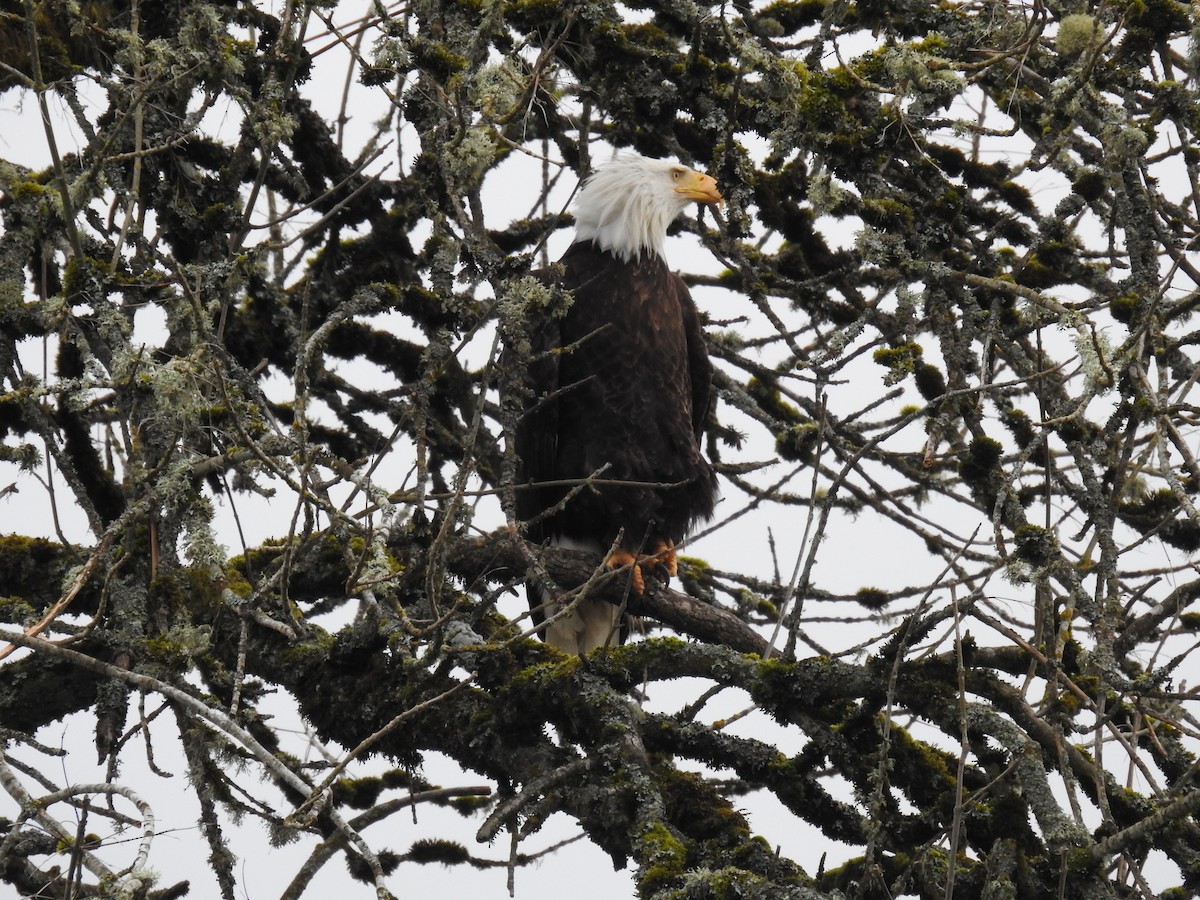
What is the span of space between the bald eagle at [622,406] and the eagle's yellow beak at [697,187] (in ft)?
0.78

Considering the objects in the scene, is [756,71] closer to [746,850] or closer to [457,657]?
[457,657]

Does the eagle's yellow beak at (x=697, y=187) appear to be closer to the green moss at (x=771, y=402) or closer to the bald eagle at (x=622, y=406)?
the bald eagle at (x=622, y=406)

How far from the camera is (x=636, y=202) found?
18.0 ft

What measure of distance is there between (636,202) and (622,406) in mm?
1047

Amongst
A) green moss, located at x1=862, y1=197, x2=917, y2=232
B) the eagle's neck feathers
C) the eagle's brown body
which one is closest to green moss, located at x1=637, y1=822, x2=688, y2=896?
green moss, located at x1=862, y1=197, x2=917, y2=232

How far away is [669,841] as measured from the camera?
2.54m

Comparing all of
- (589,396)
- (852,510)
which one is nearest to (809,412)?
(852,510)

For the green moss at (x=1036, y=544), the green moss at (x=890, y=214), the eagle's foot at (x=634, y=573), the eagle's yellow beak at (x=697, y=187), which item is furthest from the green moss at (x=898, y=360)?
the eagle's yellow beak at (x=697, y=187)

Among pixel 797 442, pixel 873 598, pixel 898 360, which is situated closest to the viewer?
pixel 898 360

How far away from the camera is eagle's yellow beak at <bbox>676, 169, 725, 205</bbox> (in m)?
5.60

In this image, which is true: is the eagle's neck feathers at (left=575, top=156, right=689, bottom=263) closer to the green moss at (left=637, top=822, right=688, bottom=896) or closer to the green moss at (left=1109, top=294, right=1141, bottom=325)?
the green moss at (left=1109, top=294, right=1141, bottom=325)

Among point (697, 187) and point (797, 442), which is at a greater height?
point (697, 187)

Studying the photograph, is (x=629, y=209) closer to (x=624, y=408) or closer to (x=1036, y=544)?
(x=624, y=408)

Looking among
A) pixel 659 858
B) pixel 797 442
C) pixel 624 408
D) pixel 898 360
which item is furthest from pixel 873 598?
pixel 659 858
